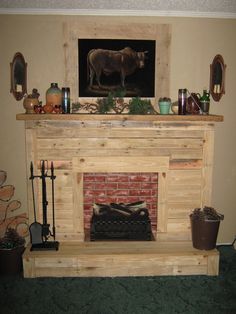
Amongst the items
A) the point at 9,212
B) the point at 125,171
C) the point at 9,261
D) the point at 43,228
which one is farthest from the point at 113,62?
the point at 9,261

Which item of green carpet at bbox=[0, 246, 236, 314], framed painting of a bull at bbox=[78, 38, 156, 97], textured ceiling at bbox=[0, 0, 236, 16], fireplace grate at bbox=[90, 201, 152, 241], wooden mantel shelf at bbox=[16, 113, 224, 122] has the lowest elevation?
green carpet at bbox=[0, 246, 236, 314]

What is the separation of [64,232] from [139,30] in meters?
2.54

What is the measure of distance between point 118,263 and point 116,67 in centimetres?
224

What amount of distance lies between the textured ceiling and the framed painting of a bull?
0.35 m

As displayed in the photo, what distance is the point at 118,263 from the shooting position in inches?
124

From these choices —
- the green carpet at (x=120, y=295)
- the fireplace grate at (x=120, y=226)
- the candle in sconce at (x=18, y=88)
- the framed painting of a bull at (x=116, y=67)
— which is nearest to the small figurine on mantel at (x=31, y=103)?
the candle in sconce at (x=18, y=88)

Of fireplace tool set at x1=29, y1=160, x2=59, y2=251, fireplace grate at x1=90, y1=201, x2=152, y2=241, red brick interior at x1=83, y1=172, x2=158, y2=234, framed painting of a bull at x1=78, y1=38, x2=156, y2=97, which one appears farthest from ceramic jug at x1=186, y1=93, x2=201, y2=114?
fireplace tool set at x1=29, y1=160, x2=59, y2=251

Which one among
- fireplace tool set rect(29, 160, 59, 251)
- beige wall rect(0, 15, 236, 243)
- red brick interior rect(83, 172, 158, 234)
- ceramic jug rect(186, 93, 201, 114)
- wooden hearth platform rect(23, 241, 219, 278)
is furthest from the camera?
red brick interior rect(83, 172, 158, 234)

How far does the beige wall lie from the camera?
3.45 meters

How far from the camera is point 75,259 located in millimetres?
3125

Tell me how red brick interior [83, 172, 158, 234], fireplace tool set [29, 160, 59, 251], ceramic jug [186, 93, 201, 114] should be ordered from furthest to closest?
red brick interior [83, 172, 158, 234] < ceramic jug [186, 93, 201, 114] < fireplace tool set [29, 160, 59, 251]

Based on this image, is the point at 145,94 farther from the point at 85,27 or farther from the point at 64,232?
the point at 64,232

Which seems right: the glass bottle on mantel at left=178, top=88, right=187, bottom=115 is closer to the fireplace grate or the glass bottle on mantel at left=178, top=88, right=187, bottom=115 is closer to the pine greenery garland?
the fireplace grate

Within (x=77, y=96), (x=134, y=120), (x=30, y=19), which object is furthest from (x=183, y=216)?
(x=30, y=19)
